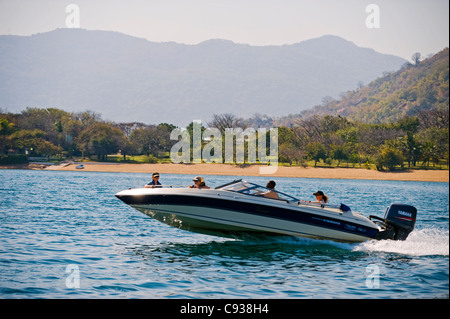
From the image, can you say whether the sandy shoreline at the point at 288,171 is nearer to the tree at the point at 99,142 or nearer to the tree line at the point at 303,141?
the tree line at the point at 303,141

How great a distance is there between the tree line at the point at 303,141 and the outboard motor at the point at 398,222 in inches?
2524

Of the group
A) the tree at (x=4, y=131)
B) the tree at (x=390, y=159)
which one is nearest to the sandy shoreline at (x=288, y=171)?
the tree at (x=390, y=159)

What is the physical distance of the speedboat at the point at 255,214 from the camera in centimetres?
1364

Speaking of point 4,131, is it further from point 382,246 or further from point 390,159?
point 382,246

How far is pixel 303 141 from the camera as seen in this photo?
98.1 m

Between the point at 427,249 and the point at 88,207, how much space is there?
58.7 feet

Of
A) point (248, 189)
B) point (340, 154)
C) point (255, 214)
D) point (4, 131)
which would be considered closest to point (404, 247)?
point (255, 214)

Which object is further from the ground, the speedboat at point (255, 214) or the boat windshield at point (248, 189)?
the boat windshield at point (248, 189)

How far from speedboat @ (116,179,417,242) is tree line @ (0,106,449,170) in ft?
212

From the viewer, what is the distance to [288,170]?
82.4 metres

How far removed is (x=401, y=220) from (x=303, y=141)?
84831 mm

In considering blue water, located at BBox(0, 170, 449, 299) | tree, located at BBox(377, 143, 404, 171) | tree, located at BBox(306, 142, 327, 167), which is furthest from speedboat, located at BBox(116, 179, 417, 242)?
tree, located at BBox(306, 142, 327, 167)
